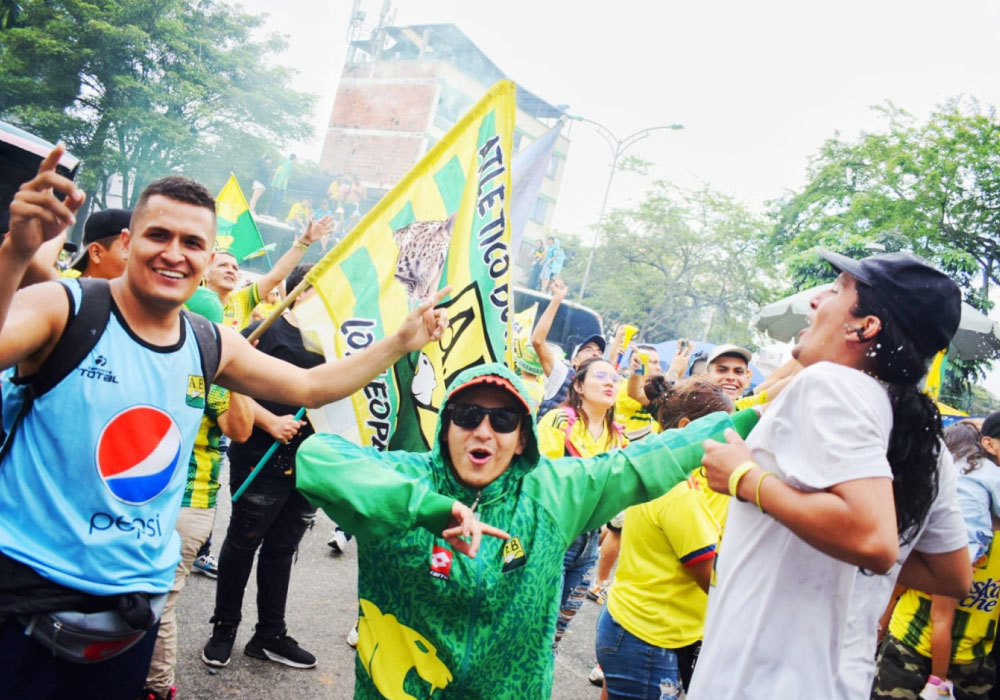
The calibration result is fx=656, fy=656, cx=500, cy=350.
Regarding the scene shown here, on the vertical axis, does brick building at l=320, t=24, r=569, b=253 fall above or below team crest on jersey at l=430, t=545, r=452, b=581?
above

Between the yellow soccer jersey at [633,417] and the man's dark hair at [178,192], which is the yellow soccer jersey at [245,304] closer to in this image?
the man's dark hair at [178,192]

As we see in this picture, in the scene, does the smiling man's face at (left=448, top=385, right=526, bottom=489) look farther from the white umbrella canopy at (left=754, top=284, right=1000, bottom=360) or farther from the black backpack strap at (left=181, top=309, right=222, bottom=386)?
the white umbrella canopy at (left=754, top=284, right=1000, bottom=360)

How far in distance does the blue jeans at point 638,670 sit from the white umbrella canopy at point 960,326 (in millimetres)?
4204

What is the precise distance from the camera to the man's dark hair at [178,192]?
6.94 ft

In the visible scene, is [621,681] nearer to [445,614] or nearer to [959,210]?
[445,614]

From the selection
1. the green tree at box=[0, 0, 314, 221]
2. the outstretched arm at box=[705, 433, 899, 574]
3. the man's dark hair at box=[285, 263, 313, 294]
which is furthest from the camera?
the green tree at box=[0, 0, 314, 221]

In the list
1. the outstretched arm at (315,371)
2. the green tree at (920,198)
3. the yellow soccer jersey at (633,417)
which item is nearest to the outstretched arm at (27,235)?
the outstretched arm at (315,371)

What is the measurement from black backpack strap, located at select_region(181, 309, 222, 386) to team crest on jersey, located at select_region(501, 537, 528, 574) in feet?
3.66

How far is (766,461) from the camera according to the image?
1778mm

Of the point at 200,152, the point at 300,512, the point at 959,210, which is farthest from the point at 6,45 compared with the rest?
the point at 959,210

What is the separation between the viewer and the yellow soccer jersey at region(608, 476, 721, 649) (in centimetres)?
273

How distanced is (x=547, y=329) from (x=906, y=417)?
12.4ft

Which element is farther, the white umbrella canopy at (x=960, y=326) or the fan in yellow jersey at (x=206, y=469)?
the white umbrella canopy at (x=960, y=326)

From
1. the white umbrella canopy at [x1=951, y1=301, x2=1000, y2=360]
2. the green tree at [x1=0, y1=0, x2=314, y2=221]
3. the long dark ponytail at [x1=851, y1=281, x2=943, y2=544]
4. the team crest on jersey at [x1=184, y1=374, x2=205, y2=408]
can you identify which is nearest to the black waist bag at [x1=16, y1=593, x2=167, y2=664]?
the team crest on jersey at [x1=184, y1=374, x2=205, y2=408]
